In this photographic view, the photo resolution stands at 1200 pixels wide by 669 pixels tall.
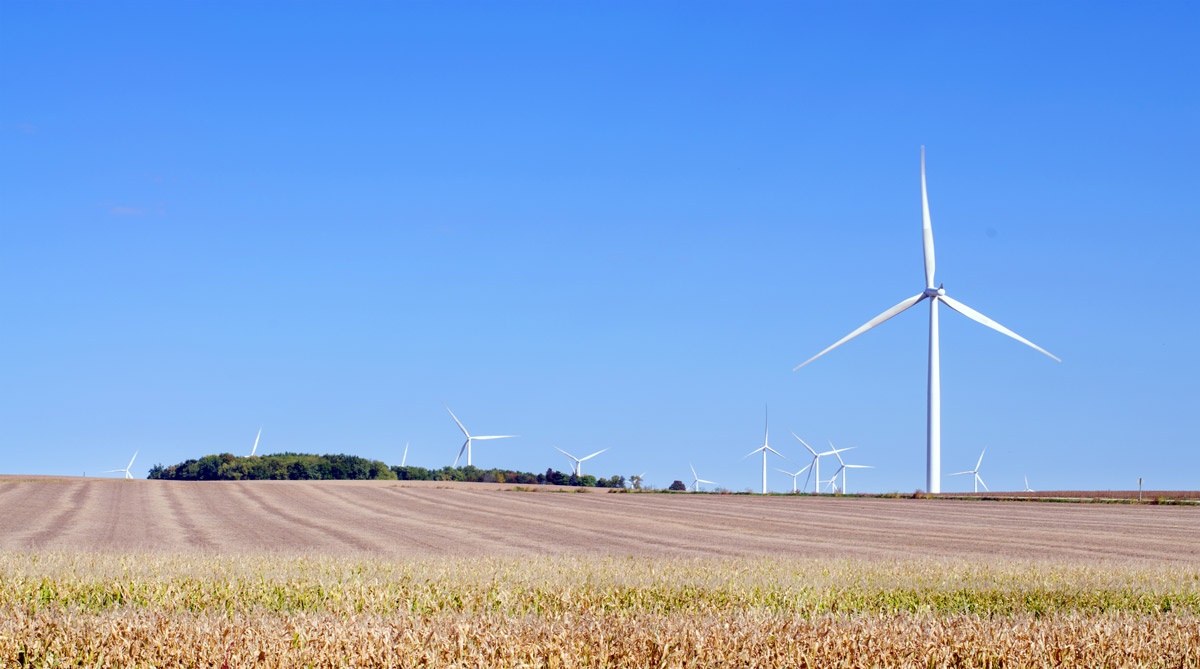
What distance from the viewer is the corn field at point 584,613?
1099cm

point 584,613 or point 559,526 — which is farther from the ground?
point 559,526

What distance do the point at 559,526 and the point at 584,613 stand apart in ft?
103

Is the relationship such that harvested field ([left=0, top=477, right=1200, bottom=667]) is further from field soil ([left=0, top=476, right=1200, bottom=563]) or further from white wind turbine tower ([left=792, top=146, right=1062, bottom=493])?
white wind turbine tower ([left=792, top=146, right=1062, bottom=493])

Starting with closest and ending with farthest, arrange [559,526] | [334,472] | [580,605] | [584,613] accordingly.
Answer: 1. [584,613]
2. [580,605]
3. [559,526]
4. [334,472]

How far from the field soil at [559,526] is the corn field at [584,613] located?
6588 mm

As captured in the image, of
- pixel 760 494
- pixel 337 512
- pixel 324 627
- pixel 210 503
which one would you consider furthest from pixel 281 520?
pixel 760 494

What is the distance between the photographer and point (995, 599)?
719 inches

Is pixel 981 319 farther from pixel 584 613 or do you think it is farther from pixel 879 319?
pixel 584 613

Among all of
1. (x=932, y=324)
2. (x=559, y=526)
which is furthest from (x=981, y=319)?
(x=559, y=526)

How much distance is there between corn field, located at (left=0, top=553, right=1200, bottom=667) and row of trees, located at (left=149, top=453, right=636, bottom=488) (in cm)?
10104

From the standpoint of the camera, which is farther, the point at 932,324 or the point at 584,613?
the point at 932,324

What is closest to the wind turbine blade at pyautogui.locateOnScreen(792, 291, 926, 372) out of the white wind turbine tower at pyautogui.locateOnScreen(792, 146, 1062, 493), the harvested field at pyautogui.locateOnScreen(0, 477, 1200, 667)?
the white wind turbine tower at pyautogui.locateOnScreen(792, 146, 1062, 493)

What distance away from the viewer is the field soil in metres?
33.5

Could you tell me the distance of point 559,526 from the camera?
46.2m
